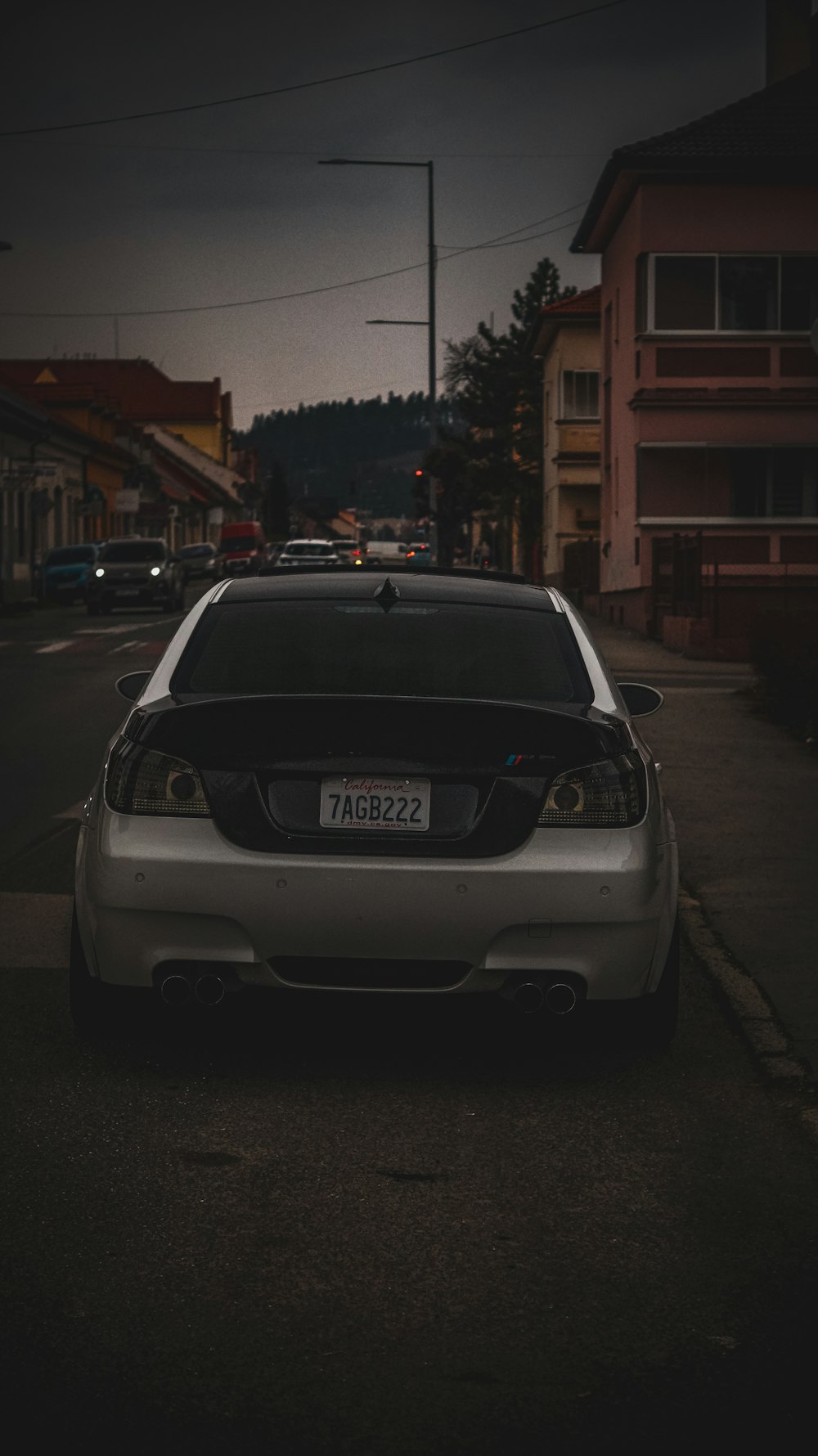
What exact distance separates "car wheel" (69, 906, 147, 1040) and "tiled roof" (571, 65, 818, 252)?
30.0 m

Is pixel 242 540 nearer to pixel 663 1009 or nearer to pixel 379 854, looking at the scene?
pixel 663 1009

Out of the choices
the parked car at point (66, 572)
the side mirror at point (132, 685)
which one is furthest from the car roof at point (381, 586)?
the parked car at point (66, 572)

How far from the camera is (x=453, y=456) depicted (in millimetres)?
77188

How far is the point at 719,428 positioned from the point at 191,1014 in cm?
2993

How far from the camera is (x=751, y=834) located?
10.7m

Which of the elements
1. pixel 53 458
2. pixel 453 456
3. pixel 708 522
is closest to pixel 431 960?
pixel 708 522

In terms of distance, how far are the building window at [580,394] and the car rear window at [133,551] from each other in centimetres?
1424

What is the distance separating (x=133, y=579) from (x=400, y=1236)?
38341 mm

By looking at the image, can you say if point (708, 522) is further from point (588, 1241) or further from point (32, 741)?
point (588, 1241)

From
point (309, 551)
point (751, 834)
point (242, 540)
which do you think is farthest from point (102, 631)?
point (242, 540)

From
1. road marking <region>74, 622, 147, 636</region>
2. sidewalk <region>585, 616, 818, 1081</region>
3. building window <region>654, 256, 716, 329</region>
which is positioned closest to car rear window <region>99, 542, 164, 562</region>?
road marking <region>74, 622, 147, 636</region>

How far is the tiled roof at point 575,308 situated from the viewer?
52531 millimetres

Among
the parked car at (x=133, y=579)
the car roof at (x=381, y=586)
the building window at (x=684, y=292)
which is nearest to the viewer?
the car roof at (x=381, y=586)

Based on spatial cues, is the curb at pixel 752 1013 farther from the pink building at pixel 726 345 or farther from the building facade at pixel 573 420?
the building facade at pixel 573 420
